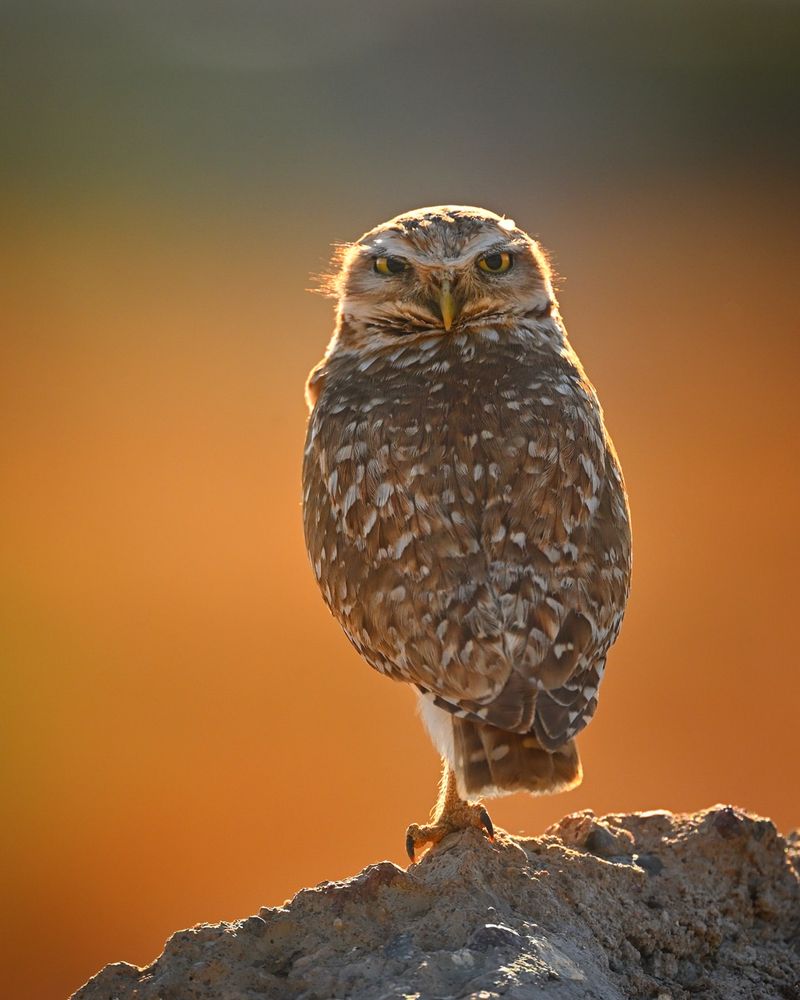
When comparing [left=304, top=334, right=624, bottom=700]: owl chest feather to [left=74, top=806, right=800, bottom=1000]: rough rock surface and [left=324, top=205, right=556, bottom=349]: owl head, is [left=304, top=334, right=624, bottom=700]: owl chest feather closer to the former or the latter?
[left=324, top=205, right=556, bottom=349]: owl head

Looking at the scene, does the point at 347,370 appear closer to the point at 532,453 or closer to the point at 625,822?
the point at 532,453

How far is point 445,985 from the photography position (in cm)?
318

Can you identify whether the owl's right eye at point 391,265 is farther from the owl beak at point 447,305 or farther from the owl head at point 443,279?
the owl beak at point 447,305

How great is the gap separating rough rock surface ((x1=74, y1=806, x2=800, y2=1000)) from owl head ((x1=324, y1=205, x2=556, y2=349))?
2174mm

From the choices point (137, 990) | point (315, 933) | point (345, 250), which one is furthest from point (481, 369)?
point (137, 990)

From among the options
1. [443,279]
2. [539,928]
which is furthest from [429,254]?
[539,928]

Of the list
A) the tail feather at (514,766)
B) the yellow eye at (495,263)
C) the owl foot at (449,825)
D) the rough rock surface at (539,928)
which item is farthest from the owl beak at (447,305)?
the rough rock surface at (539,928)

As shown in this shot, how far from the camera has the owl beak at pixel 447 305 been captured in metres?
4.94

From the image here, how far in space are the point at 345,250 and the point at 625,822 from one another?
3.16 meters

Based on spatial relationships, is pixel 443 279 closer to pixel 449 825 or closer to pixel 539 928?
pixel 449 825

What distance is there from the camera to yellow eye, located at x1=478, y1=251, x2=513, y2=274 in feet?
17.0

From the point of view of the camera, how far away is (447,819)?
4.63 m

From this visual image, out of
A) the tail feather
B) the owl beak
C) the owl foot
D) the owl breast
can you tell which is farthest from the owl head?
the owl foot

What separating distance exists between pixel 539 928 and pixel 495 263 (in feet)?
9.29
